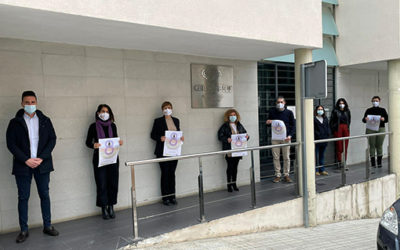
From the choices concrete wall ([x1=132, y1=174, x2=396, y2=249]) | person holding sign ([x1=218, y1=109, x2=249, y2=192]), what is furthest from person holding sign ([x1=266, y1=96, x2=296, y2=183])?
concrete wall ([x1=132, y1=174, x2=396, y2=249])

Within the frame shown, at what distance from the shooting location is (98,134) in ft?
17.1

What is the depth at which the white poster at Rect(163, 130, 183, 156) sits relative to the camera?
19.3 feet

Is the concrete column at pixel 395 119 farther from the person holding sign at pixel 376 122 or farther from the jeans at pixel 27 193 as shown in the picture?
the jeans at pixel 27 193

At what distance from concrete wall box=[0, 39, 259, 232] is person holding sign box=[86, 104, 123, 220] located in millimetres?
316

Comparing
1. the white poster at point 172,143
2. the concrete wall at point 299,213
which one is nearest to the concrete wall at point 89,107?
the white poster at point 172,143

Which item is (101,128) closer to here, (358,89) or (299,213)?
(299,213)

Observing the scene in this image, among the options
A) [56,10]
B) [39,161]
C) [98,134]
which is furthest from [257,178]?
[56,10]

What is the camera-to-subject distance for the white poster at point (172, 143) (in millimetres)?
5887

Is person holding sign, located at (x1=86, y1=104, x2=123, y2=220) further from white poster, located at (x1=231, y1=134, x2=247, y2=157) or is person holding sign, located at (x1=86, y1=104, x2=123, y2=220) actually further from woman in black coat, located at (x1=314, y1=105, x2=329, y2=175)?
woman in black coat, located at (x1=314, y1=105, x2=329, y2=175)

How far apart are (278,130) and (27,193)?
4.72 m

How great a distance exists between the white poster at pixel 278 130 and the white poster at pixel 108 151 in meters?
3.39

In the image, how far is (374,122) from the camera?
360 inches

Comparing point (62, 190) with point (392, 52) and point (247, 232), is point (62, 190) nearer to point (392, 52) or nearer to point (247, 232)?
point (247, 232)

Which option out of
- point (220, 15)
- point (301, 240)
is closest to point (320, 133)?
point (301, 240)
